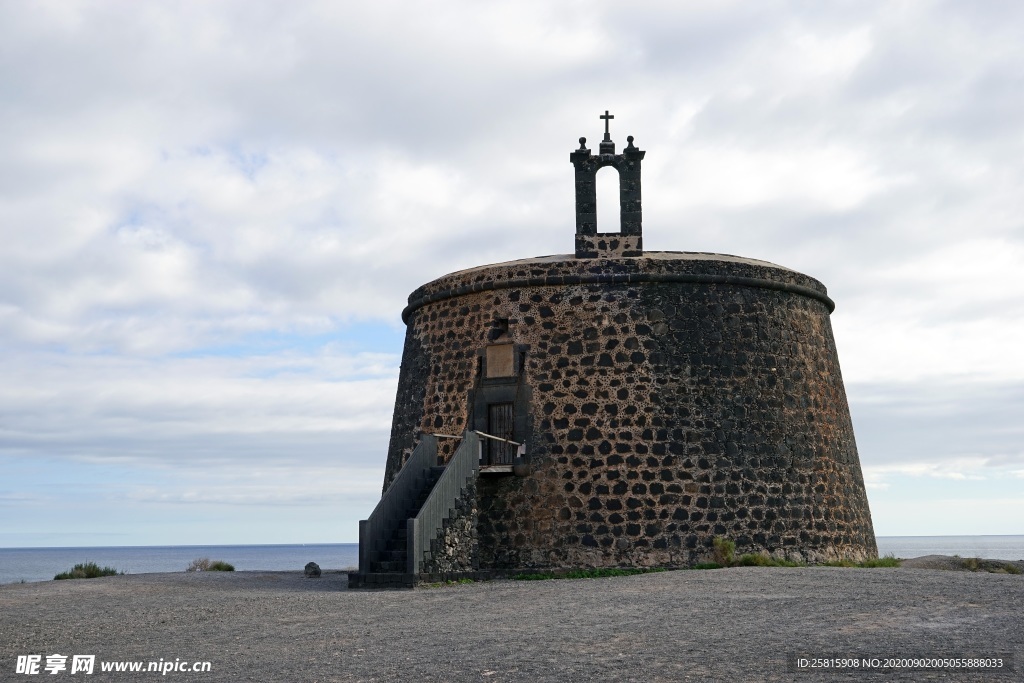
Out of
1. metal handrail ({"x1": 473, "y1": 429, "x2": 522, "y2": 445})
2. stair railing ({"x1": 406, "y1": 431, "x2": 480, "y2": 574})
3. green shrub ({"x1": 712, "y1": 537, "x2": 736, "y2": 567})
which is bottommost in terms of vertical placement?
green shrub ({"x1": 712, "y1": 537, "x2": 736, "y2": 567})

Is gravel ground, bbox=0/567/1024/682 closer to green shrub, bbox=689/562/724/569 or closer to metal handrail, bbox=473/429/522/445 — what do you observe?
green shrub, bbox=689/562/724/569

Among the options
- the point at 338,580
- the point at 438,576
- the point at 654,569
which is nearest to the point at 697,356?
the point at 654,569

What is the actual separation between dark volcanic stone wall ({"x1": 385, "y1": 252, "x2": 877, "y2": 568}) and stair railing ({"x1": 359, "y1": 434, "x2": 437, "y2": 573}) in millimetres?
1123

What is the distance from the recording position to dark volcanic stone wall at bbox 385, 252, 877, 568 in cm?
1605

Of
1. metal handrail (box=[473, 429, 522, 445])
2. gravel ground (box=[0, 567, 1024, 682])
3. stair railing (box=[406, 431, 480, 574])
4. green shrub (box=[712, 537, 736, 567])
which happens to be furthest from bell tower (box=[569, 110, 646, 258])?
gravel ground (box=[0, 567, 1024, 682])

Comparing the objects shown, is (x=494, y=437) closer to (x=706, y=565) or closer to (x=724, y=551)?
(x=706, y=565)

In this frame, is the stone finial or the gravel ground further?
the stone finial

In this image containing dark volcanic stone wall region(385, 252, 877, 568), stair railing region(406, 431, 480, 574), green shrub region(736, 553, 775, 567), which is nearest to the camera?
stair railing region(406, 431, 480, 574)

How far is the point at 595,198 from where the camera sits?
704 inches

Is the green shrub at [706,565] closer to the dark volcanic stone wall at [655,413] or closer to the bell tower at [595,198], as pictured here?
the dark volcanic stone wall at [655,413]

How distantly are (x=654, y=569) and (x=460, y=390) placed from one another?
4180 mm

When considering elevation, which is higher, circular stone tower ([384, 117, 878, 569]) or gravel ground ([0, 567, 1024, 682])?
circular stone tower ([384, 117, 878, 569])

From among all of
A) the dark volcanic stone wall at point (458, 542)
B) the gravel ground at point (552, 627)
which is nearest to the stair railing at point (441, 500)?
the dark volcanic stone wall at point (458, 542)

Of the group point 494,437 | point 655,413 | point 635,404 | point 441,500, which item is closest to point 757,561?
point 655,413
